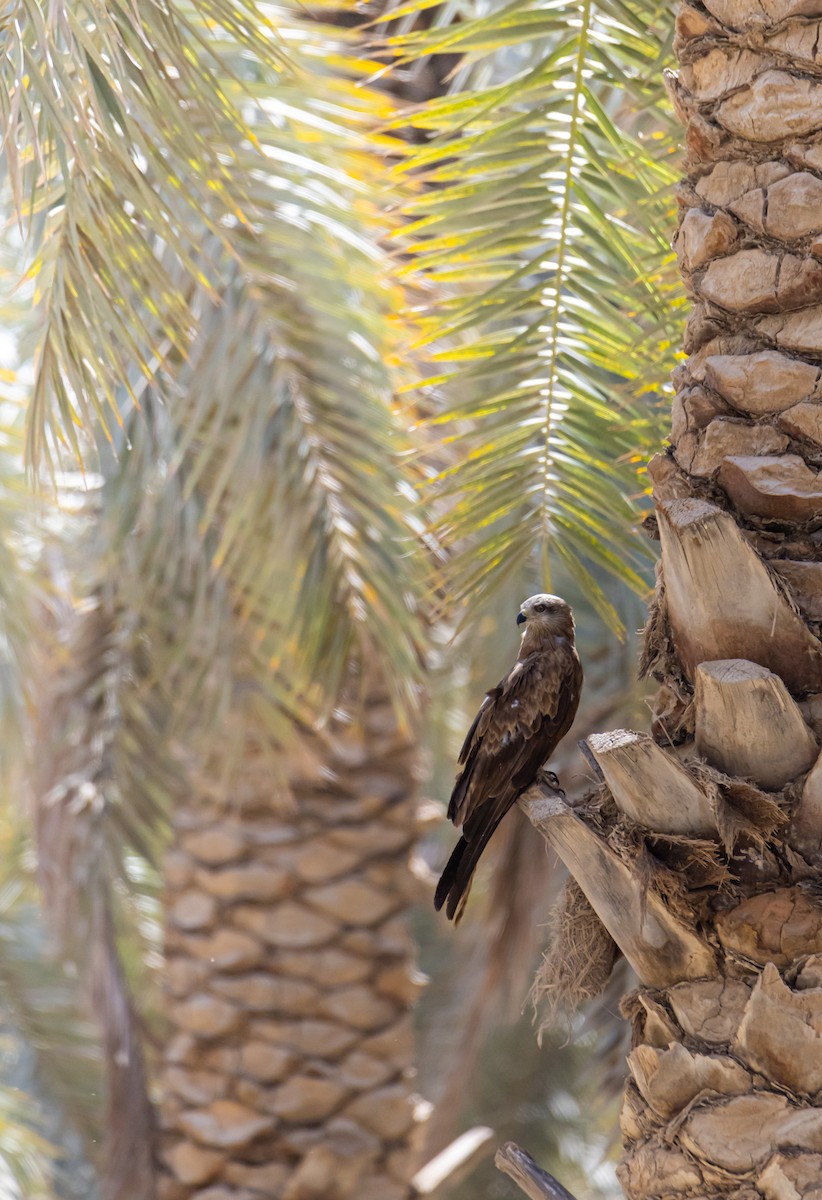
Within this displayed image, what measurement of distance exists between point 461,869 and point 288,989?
8.35 feet

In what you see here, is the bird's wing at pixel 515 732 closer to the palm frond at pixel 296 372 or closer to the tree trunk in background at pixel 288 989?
the palm frond at pixel 296 372

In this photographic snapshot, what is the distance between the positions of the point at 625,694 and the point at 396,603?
1.36 meters

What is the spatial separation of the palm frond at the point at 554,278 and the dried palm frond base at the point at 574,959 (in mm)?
868

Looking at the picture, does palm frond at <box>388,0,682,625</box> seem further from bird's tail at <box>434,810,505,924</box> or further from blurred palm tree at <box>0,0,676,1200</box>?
bird's tail at <box>434,810,505,924</box>

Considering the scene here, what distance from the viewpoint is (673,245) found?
2553 millimetres

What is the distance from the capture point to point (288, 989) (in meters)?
4.95

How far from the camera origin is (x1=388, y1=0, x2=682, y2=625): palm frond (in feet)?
10.0

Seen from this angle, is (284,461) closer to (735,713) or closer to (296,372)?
(296,372)

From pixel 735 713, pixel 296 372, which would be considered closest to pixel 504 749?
pixel 735 713

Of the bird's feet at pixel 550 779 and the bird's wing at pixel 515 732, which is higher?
the bird's wing at pixel 515 732

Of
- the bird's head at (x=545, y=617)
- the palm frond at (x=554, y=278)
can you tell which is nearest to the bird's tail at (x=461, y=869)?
the bird's head at (x=545, y=617)

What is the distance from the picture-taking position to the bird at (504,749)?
2.66 metres

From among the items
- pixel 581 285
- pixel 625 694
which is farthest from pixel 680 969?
pixel 625 694

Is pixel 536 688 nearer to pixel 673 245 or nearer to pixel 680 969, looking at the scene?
pixel 680 969
